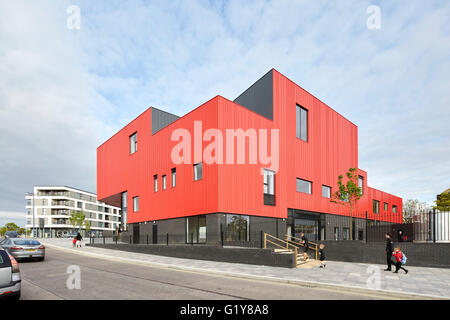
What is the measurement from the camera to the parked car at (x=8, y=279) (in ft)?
22.8

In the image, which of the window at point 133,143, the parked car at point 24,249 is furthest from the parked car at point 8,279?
the window at point 133,143

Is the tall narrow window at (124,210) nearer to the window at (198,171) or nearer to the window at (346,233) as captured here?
the window at (198,171)

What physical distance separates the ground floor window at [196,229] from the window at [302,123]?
40.6ft

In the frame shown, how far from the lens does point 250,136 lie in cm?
2309

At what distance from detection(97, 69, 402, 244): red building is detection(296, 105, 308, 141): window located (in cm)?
10

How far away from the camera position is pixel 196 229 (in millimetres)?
22812

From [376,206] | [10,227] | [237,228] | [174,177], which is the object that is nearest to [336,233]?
[237,228]

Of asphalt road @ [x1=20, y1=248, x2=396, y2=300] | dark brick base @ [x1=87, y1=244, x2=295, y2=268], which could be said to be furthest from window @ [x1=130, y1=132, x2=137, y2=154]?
asphalt road @ [x1=20, y1=248, x2=396, y2=300]

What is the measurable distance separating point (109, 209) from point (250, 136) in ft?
356

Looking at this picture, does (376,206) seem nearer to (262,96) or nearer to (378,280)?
(262,96)

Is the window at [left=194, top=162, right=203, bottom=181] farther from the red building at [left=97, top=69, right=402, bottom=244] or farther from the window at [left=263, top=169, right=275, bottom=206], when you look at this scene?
the window at [left=263, top=169, right=275, bottom=206]

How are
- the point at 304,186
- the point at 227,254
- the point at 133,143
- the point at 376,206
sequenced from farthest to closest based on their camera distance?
1. the point at 376,206
2. the point at 133,143
3. the point at 304,186
4. the point at 227,254

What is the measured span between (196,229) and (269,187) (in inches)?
256
